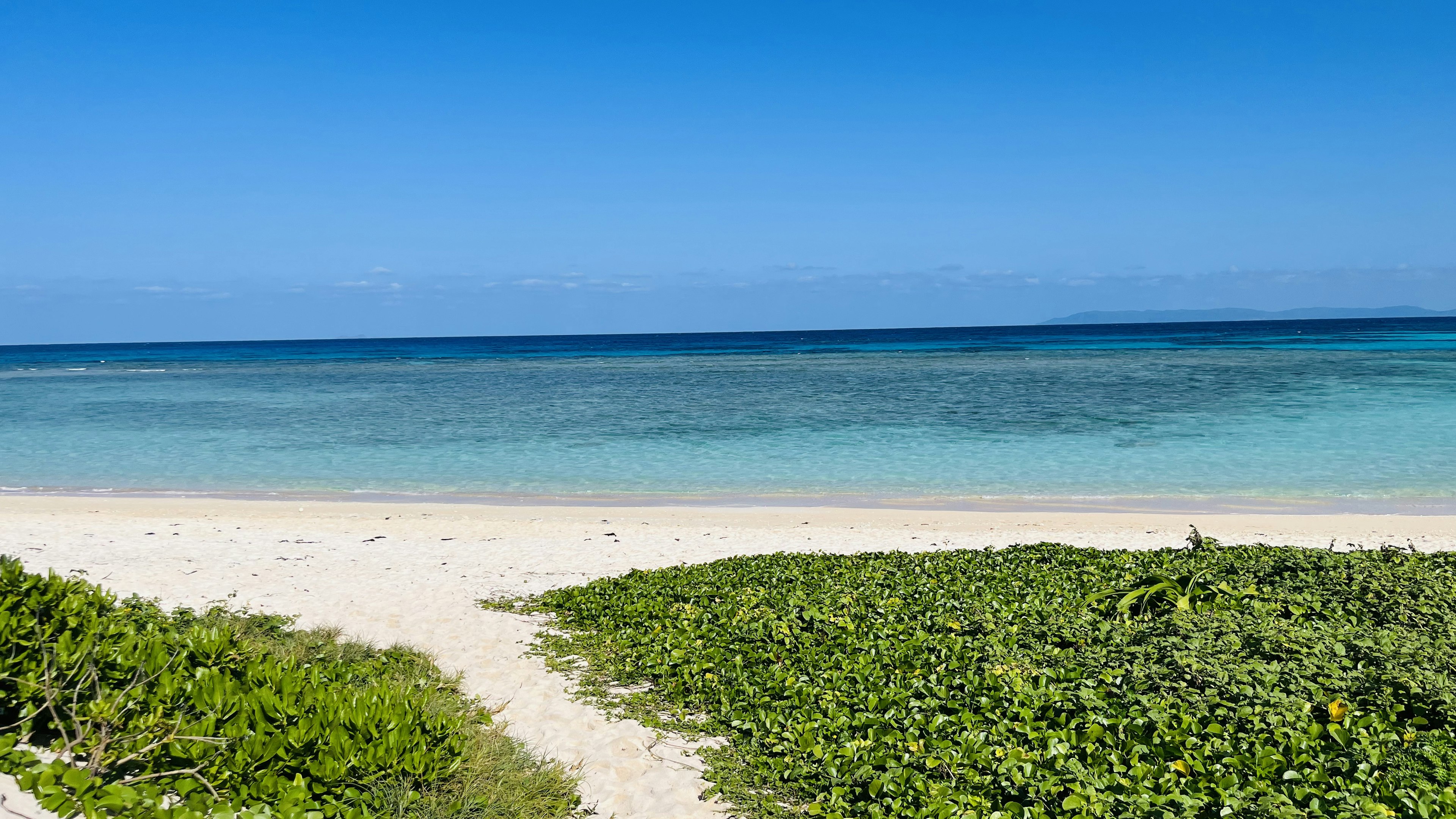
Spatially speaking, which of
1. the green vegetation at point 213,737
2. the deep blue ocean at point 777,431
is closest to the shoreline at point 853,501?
the deep blue ocean at point 777,431

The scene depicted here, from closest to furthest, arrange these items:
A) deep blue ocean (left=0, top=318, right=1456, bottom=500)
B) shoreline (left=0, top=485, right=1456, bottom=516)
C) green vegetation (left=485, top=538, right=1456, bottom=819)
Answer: green vegetation (left=485, top=538, right=1456, bottom=819)
shoreline (left=0, top=485, right=1456, bottom=516)
deep blue ocean (left=0, top=318, right=1456, bottom=500)

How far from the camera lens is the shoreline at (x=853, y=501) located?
1741 cm

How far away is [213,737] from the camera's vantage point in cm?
437

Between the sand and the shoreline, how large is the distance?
0.51 metres

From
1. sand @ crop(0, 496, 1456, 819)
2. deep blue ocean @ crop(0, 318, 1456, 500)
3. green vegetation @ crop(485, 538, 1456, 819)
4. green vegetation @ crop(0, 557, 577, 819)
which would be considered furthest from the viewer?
deep blue ocean @ crop(0, 318, 1456, 500)

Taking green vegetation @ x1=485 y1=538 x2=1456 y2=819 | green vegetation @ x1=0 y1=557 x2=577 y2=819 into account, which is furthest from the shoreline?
green vegetation @ x1=0 y1=557 x2=577 y2=819

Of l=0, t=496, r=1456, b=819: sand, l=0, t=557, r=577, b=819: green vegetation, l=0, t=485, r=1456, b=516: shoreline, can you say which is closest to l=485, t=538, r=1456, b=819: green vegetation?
l=0, t=496, r=1456, b=819: sand

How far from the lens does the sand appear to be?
6.45 metres

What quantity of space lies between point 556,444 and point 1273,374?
4150 centimetres

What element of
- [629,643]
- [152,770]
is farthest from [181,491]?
[152,770]

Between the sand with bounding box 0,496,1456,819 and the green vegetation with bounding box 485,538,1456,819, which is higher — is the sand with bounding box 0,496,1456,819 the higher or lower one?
the lower one

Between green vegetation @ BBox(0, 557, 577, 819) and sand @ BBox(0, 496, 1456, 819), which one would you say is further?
sand @ BBox(0, 496, 1456, 819)

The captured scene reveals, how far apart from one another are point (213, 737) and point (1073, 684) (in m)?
4.95

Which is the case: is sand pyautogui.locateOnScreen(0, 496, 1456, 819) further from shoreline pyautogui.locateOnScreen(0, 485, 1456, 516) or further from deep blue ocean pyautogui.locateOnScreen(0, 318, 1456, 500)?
deep blue ocean pyautogui.locateOnScreen(0, 318, 1456, 500)
